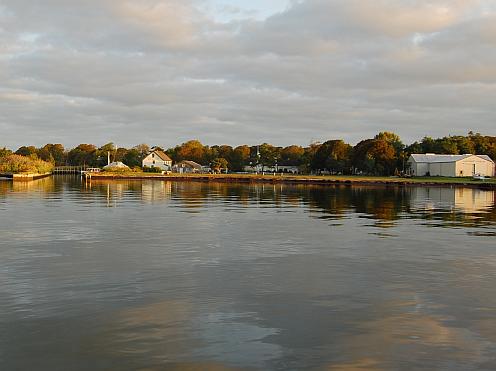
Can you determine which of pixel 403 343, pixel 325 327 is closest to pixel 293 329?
pixel 325 327

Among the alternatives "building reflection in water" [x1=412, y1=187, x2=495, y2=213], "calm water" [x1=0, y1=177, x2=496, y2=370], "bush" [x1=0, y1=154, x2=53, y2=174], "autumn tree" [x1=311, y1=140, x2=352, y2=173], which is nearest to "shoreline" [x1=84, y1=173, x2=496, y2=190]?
"bush" [x1=0, y1=154, x2=53, y2=174]

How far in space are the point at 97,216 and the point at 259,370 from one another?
31.6 metres

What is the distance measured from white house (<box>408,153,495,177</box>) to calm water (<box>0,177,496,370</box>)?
12515 centimetres

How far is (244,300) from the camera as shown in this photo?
15.3 metres

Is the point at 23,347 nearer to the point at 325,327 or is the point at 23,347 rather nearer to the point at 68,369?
the point at 68,369

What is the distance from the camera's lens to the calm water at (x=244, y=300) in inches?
436

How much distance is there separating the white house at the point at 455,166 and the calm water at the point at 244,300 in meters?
125

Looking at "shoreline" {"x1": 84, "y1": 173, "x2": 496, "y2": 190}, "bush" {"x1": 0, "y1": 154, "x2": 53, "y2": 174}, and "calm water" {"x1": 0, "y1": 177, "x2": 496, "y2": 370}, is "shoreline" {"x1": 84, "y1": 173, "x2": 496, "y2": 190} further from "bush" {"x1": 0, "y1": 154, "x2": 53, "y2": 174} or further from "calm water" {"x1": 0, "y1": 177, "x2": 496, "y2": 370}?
"calm water" {"x1": 0, "y1": 177, "x2": 496, "y2": 370}

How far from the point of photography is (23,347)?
1136 centimetres

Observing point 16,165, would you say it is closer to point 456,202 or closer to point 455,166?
point 455,166

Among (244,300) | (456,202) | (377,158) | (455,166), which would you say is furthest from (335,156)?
(244,300)

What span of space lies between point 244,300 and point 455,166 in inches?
5650

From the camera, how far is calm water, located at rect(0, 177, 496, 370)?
11.1 m

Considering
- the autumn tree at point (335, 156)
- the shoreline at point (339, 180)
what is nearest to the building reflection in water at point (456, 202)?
the shoreline at point (339, 180)
